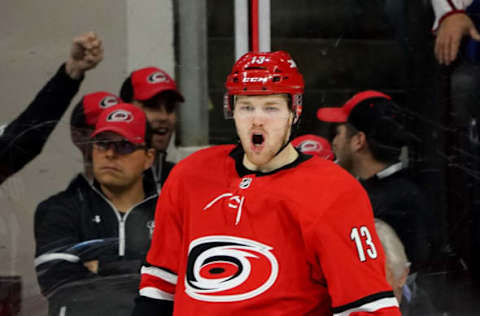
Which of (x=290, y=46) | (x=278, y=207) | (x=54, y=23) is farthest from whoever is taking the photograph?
(x=290, y=46)

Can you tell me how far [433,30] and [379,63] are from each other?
34 centimetres

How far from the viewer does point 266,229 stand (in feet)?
7.16

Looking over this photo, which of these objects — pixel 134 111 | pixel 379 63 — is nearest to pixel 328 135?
pixel 379 63

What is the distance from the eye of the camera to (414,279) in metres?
3.66

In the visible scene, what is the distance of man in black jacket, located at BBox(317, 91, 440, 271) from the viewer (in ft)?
11.8

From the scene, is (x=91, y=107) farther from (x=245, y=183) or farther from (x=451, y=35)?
(x=451, y=35)

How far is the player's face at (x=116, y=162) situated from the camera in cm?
330

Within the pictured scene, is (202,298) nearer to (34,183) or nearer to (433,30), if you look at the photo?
(34,183)

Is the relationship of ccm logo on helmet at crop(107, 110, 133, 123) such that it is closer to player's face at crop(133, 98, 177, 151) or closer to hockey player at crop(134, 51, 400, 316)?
player's face at crop(133, 98, 177, 151)

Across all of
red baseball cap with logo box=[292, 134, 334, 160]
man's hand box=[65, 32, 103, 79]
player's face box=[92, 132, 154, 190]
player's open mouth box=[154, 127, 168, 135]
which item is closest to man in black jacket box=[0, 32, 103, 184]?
man's hand box=[65, 32, 103, 79]

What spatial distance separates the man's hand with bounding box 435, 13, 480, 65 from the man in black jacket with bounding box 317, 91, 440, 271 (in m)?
0.38

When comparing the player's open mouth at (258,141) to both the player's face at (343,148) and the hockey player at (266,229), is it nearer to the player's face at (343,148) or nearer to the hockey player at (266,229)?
the hockey player at (266,229)

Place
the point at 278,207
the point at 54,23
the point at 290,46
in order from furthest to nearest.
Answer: the point at 290,46, the point at 54,23, the point at 278,207

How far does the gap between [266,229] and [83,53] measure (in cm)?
154
